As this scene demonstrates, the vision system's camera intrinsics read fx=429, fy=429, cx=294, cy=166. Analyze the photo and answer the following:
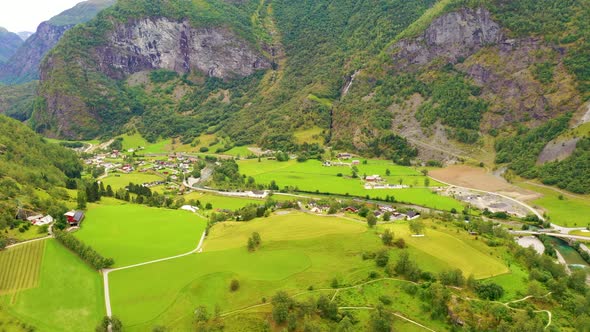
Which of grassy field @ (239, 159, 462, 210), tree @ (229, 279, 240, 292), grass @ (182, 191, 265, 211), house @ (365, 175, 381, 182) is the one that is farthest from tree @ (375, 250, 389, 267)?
house @ (365, 175, 381, 182)

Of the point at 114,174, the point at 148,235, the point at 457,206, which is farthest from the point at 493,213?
the point at 114,174

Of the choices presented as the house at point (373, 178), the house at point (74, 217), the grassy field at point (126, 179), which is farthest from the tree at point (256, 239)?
the grassy field at point (126, 179)

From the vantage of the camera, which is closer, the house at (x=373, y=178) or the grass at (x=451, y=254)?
the grass at (x=451, y=254)

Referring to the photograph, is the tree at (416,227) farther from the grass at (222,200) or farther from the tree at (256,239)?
the grass at (222,200)

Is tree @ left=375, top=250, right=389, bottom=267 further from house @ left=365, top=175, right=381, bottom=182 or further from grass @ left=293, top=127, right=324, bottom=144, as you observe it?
grass @ left=293, top=127, right=324, bottom=144

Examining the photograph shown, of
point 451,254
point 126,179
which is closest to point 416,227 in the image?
point 451,254

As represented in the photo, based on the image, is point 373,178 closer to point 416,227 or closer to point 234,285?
point 416,227
